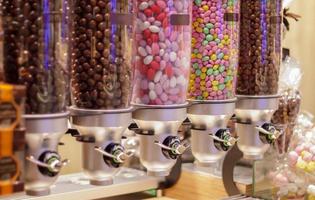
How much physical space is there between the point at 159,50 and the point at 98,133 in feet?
0.73

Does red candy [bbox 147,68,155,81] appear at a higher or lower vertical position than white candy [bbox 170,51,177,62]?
lower

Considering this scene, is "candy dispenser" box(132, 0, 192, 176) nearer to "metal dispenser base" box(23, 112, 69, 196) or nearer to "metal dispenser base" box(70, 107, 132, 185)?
"metal dispenser base" box(70, 107, 132, 185)

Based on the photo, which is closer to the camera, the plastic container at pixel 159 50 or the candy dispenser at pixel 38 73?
the candy dispenser at pixel 38 73

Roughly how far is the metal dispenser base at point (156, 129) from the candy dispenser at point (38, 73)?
0.22m

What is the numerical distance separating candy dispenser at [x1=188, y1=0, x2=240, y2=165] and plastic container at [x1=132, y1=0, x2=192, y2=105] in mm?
114

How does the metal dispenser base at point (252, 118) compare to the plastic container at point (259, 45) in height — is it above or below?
below

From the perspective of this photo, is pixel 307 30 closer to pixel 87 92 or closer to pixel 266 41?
pixel 266 41

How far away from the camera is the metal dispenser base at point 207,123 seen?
1362 millimetres

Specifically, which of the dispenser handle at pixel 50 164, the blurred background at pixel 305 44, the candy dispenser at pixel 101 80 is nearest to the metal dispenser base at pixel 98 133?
the candy dispenser at pixel 101 80

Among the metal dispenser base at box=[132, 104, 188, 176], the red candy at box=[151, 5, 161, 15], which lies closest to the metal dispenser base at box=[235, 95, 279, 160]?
the metal dispenser base at box=[132, 104, 188, 176]

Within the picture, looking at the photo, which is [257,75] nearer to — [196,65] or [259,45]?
[259,45]

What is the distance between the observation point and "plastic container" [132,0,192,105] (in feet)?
4.03

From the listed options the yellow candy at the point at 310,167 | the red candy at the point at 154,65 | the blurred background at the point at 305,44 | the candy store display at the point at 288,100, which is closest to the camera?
the red candy at the point at 154,65

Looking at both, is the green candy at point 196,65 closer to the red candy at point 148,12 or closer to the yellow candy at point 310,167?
the red candy at point 148,12
